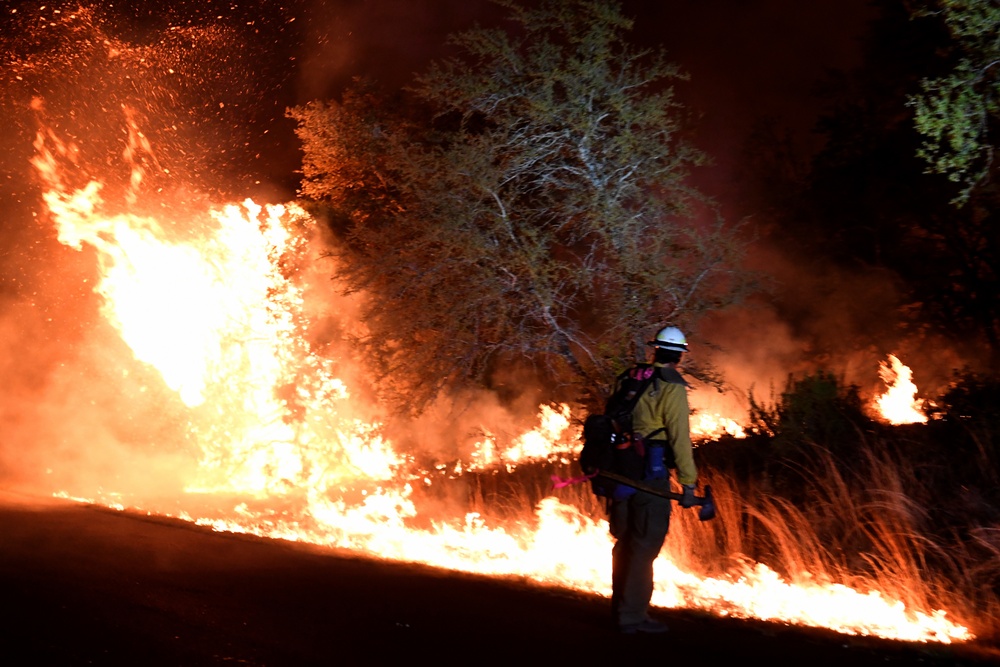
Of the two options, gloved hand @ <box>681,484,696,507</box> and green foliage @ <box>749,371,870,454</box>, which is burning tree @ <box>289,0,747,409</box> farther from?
gloved hand @ <box>681,484,696,507</box>

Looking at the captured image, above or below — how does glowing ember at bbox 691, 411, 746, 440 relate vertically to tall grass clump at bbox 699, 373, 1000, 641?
above

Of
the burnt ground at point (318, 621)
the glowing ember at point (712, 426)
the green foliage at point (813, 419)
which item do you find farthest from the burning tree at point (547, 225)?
the burnt ground at point (318, 621)

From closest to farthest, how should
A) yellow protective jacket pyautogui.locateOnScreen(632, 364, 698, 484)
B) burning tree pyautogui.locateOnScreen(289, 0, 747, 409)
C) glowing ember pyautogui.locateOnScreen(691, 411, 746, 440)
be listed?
yellow protective jacket pyautogui.locateOnScreen(632, 364, 698, 484) → burning tree pyautogui.locateOnScreen(289, 0, 747, 409) → glowing ember pyautogui.locateOnScreen(691, 411, 746, 440)

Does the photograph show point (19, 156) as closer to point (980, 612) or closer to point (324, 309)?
point (324, 309)

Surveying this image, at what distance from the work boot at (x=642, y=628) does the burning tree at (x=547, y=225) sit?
165 inches

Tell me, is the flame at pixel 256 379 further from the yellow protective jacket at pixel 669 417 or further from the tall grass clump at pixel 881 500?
A: the yellow protective jacket at pixel 669 417

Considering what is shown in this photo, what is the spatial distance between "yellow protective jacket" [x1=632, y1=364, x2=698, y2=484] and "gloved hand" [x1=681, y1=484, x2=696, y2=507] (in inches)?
1.2

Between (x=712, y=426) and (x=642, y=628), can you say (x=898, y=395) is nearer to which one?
(x=712, y=426)

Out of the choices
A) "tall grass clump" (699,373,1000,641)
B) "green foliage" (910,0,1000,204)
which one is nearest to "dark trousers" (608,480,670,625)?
"tall grass clump" (699,373,1000,641)

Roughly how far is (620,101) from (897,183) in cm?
666

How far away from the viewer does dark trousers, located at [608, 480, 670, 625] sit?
596cm

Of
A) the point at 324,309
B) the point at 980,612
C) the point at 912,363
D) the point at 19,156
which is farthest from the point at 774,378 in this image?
the point at 19,156

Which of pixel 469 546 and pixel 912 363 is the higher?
pixel 912 363

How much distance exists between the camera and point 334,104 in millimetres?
12070
